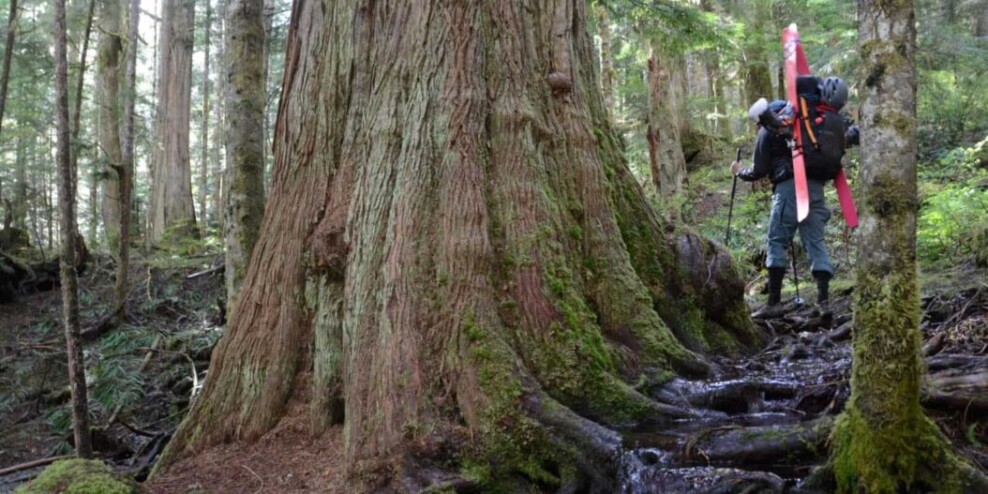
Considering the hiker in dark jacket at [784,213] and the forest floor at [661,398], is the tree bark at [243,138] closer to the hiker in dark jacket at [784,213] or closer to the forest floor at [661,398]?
the forest floor at [661,398]

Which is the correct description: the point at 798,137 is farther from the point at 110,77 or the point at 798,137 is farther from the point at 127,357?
the point at 110,77

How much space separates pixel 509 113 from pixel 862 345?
2.80m

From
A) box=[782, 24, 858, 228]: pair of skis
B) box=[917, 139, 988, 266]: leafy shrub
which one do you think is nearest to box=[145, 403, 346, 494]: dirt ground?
box=[782, 24, 858, 228]: pair of skis

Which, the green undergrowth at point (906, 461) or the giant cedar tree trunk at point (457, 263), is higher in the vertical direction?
the giant cedar tree trunk at point (457, 263)

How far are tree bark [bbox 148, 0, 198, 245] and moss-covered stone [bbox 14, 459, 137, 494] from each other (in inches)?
532

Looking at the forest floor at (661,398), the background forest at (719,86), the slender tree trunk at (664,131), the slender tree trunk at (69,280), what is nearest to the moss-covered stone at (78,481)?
the forest floor at (661,398)

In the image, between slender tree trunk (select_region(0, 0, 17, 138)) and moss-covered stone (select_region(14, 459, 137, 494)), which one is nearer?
moss-covered stone (select_region(14, 459, 137, 494))

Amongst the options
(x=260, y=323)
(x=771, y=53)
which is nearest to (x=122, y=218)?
(x=260, y=323)

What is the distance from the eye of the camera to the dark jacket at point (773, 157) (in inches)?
264

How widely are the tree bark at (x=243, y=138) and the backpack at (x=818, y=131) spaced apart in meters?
Result: 5.40

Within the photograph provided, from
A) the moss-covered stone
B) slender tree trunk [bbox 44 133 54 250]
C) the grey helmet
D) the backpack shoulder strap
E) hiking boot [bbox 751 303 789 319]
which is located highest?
slender tree trunk [bbox 44 133 54 250]

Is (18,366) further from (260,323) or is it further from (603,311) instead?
(603,311)

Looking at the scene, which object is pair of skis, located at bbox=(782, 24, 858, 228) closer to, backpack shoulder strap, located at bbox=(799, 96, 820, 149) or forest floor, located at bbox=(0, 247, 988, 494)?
backpack shoulder strap, located at bbox=(799, 96, 820, 149)

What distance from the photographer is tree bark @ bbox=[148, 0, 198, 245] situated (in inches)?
669
